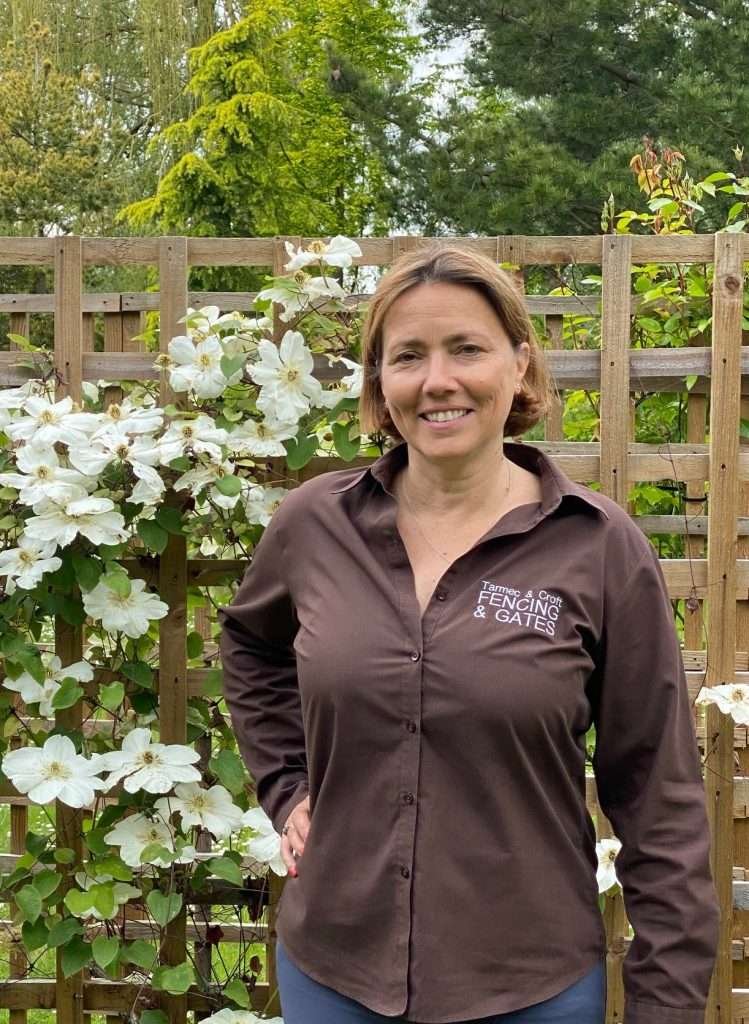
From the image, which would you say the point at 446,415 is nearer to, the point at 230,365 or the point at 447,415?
Result: the point at 447,415

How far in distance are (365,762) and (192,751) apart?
2.93ft

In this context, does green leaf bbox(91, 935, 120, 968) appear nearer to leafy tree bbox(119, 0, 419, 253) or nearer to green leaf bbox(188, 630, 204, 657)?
green leaf bbox(188, 630, 204, 657)

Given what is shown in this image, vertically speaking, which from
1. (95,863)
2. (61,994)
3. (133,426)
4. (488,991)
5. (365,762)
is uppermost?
(133,426)

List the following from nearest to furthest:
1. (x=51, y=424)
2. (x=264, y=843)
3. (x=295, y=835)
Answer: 1. (x=295, y=835)
2. (x=51, y=424)
3. (x=264, y=843)

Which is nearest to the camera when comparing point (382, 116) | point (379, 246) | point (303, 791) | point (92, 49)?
point (303, 791)

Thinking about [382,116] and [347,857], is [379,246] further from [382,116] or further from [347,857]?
[382,116]

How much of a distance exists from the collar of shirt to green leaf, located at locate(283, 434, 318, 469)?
2.00ft

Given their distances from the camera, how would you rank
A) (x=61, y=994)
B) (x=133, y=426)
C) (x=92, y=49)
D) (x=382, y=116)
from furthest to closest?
(x=92, y=49), (x=382, y=116), (x=61, y=994), (x=133, y=426)

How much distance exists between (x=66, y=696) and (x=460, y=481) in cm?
105

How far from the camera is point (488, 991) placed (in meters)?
1.47

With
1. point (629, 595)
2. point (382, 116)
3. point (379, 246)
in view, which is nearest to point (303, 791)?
point (629, 595)

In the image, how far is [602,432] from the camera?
2498mm

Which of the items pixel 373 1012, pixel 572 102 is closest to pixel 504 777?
pixel 373 1012

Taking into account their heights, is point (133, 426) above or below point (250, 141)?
below
